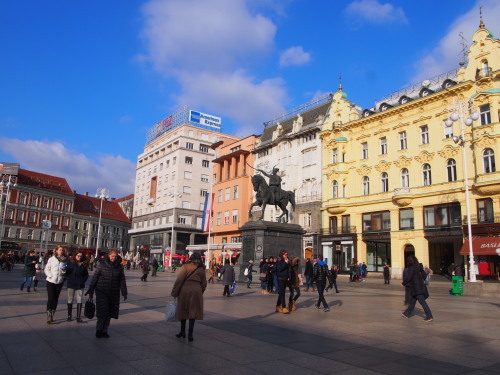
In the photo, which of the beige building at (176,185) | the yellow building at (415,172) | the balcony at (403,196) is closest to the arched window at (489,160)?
the yellow building at (415,172)

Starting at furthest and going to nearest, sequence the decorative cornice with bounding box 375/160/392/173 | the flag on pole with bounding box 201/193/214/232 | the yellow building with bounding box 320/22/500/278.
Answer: the flag on pole with bounding box 201/193/214/232 < the decorative cornice with bounding box 375/160/392/173 < the yellow building with bounding box 320/22/500/278

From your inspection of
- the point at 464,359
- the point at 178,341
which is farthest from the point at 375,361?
the point at 178,341

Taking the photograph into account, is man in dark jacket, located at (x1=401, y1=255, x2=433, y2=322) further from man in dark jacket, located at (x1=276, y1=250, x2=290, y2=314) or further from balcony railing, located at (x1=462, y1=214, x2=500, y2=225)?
balcony railing, located at (x1=462, y1=214, x2=500, y2=225)

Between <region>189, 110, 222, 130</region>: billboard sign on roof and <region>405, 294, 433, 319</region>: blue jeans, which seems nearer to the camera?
<region>405, 294, 433, 319</region>: blue jeans

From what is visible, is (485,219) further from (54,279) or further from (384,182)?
(54,279)

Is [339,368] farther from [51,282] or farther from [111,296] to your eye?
[51,282]

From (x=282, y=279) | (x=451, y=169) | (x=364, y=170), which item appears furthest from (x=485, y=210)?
(x=282, y=279)

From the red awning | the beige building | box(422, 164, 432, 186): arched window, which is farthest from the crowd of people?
the beige building

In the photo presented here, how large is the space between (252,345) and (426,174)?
117ft

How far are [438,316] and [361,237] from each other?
3159 cm

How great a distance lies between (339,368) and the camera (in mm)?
5770

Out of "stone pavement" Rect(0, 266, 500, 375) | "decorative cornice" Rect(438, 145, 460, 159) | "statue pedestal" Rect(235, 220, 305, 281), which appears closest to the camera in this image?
"stone pavement" Rect(0, 266, 500, 375)

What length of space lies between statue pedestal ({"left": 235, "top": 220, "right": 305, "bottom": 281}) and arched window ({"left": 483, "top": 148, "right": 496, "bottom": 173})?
1925 cm

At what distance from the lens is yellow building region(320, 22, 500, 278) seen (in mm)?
33781
